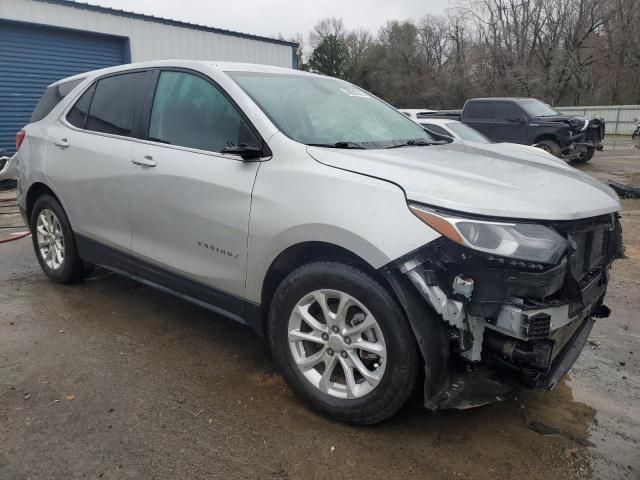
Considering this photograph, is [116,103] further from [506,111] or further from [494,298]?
[506,111]

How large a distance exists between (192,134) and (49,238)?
218 centimetres

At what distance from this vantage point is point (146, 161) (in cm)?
335

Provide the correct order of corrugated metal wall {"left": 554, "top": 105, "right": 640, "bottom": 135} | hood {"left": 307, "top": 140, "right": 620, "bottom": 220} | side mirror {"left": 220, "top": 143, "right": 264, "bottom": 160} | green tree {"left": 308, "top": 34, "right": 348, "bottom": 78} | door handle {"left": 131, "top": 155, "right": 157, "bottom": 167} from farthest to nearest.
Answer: green tree {"left": 308, "top": 34, "right": 348, "bottom": 78}
corrugated metal wall {"left": 554, "top": 105, "right": 640, "bottom": 135}
door handle {"left": 131, "top": 155, "right": 157, "bottom": 167}
side mirror {"left": 220, "top": 143, "right": 264, "bottom": 160}
hood {"left": 307, "top": 140, "right": 620, "bottom": 220}

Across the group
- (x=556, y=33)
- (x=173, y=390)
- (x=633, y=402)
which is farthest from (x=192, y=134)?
(x=556, y=33)

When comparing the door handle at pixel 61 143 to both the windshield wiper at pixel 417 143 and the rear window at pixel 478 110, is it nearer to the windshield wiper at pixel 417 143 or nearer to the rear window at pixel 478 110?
the windshield wiper at pixel 417 143

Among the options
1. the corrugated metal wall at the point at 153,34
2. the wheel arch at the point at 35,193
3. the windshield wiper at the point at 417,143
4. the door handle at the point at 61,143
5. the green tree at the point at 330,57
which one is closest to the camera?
the windshield wiper at the point at 417,143

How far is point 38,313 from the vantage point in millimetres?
4004

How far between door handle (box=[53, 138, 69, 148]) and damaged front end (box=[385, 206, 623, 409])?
10.1 ft

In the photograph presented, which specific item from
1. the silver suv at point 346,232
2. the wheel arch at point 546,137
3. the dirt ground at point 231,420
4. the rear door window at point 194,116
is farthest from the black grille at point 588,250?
the wheel arch at point 546,137

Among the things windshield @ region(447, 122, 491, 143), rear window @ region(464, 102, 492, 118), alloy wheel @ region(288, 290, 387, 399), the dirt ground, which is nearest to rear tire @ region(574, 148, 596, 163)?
rear window @ region(464, 102, 492, 118)

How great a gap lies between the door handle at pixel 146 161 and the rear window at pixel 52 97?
57.1 inches

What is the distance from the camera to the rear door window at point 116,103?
3650 millimetres

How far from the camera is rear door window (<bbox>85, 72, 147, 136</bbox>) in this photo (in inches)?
144

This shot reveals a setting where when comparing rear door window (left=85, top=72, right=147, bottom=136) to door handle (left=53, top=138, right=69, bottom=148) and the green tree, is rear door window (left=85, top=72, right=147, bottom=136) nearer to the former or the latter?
door handle (left=53, top=138, right=69, bottom=148)
